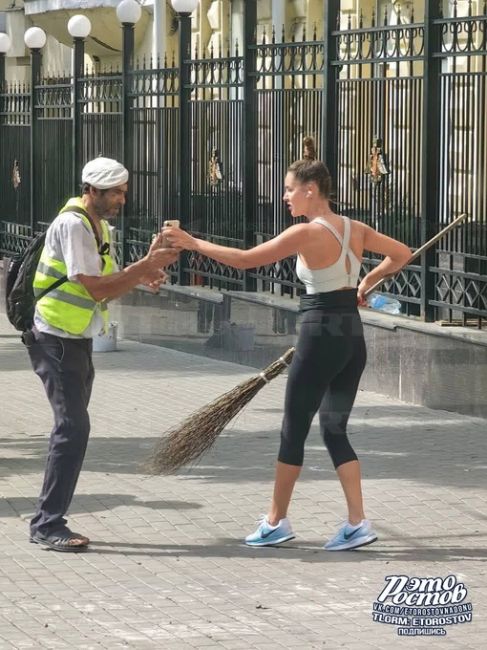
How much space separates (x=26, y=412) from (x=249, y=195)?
3.95 m

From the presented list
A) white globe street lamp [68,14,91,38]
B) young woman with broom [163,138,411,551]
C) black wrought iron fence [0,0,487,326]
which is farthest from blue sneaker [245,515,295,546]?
white globe street lamp [68,14,91,38]

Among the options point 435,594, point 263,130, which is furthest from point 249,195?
point 435,594

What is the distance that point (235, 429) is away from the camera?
38.1 feet

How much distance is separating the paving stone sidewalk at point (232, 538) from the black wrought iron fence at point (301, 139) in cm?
148

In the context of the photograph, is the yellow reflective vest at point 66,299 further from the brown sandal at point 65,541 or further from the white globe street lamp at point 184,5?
the white globe street lamp at point 184,5

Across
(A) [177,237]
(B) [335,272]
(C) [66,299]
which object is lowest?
(C) [66,299]

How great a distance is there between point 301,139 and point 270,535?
7000mm

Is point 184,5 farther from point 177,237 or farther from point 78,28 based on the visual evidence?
point 177,237

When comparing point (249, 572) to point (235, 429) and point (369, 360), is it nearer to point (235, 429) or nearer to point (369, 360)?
point (235, 429)

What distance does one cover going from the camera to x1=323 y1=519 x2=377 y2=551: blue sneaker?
8.05 metres

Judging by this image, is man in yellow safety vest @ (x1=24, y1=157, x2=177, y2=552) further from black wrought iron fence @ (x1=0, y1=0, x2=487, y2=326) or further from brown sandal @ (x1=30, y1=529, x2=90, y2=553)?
black wrought iron fence @ (x1=0, y1=0, x2=487, y2=326)

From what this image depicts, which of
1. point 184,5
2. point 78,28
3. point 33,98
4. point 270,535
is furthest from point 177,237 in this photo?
point 33,98

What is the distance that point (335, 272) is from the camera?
7922mm

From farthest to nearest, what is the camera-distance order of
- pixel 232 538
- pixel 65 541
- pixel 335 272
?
1. pixel 232 538
2. pixel 65 541
3. pixel 335 272
